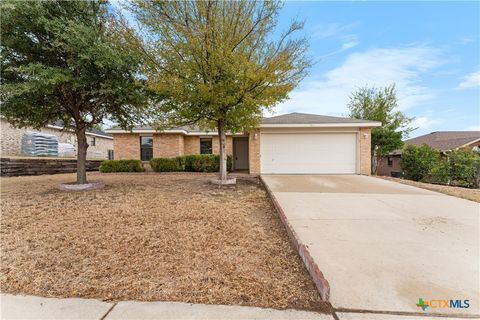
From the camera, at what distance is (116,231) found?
402 cm

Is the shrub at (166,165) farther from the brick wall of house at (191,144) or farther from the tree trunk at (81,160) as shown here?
the tree trunk at (81,160)

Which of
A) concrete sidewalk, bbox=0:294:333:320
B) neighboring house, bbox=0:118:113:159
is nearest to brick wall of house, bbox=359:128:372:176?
concrete sidewalk, bbox=0:294:333:320

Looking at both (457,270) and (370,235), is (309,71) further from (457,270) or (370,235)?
(457,270)

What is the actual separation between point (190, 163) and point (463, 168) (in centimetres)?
1526

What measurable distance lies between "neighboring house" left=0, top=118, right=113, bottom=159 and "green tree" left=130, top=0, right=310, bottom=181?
5.85m

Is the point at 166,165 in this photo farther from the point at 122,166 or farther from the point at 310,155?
the point at 310,155

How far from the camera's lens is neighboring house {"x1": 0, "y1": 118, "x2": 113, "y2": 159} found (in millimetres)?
15383

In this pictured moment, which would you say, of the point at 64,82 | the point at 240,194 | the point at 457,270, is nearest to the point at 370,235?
the point at 457,270

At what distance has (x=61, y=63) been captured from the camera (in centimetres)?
742

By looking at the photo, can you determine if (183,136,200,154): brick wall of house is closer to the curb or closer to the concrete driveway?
the concrete driveway

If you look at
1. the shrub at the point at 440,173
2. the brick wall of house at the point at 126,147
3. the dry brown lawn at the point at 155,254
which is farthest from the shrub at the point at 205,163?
the shrub at the point at 440,173

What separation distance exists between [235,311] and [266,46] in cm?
787

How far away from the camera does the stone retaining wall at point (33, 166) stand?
11.4 m

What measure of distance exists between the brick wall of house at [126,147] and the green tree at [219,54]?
9.30m
